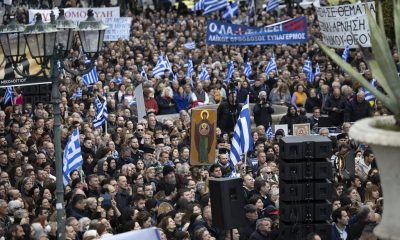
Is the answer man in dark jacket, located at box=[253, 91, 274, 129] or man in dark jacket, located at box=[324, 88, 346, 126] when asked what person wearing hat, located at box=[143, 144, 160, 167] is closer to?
man in dark jacket, located at box=[253, 91, 274, 129]

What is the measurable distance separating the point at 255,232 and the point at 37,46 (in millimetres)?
3171

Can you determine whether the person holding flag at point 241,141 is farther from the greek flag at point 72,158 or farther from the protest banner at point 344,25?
the protest banner at point 344,25

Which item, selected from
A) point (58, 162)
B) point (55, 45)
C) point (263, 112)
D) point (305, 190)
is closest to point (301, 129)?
point (263, 112)

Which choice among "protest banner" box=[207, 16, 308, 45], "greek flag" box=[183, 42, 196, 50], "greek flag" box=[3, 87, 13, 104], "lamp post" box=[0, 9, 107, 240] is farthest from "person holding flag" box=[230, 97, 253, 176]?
"greek flag" box=[183, 42, 196, 50]

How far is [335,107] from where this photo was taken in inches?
931

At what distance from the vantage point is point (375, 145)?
17.7 feet

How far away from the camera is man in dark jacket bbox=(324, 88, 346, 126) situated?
23359 mm

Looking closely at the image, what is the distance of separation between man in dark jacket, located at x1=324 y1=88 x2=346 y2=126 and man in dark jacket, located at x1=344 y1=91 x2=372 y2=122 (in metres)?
0.16

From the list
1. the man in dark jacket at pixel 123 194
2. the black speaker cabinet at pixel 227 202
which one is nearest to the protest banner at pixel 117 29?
the man in dark jacket at pixel 123 194

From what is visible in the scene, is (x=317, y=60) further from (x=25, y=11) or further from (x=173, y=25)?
(x=25, y=11)

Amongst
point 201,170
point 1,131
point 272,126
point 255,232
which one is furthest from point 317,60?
point 255,232

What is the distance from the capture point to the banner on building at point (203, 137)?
18203mm

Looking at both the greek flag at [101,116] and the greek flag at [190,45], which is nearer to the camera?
the greek flag at [101,116]

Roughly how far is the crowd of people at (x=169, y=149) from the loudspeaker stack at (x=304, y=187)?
31cm
